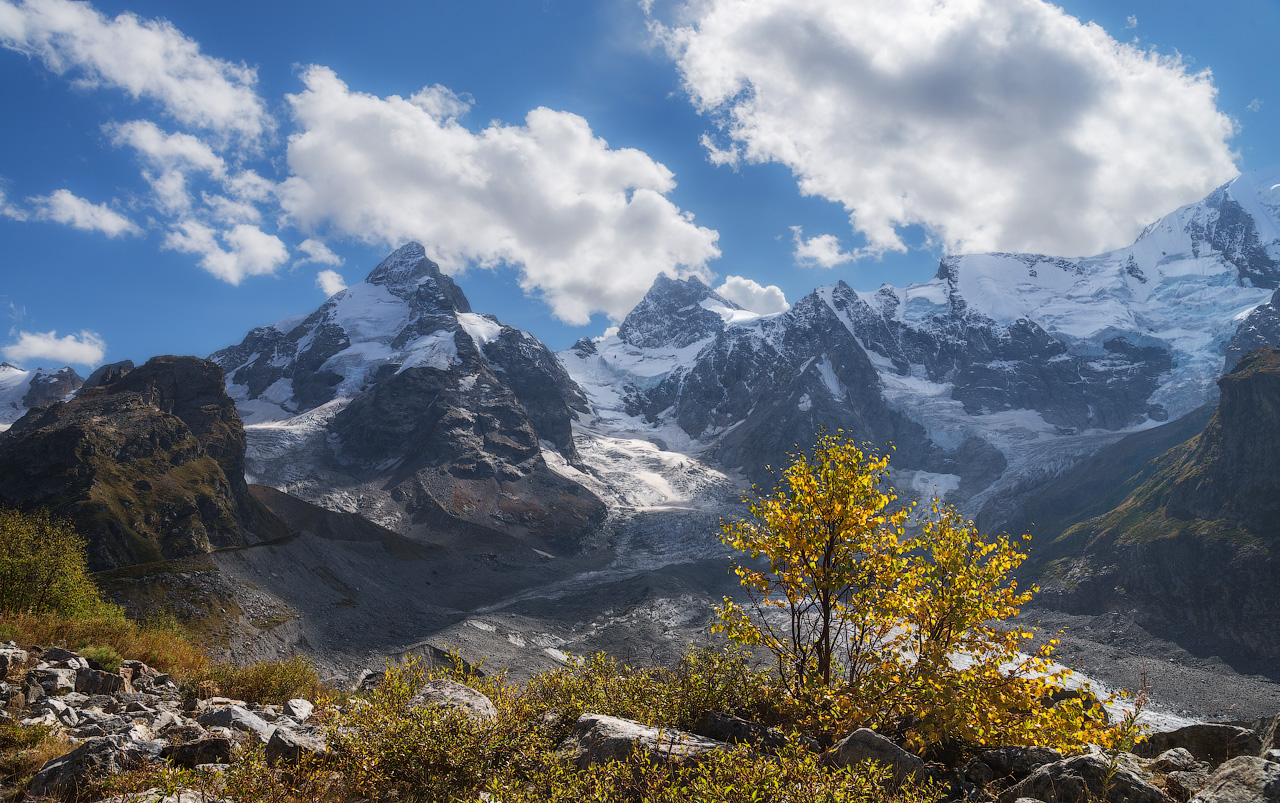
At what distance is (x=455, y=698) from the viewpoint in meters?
12.0

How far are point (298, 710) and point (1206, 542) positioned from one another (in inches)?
6698

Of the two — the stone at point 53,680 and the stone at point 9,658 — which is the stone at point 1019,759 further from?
the stone at point 9,658

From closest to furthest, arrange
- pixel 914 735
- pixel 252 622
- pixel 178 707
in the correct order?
pixel 914 735 < pixel 178 707 < pixel 252 622

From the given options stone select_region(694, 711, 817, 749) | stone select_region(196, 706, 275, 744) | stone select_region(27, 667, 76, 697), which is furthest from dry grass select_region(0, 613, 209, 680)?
stone select_region(694, 711, 817, 749)

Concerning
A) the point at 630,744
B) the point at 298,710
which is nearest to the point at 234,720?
the point at 298,710

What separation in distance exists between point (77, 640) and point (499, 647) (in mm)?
71504

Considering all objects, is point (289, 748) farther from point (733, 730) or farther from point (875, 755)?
point (875, 755)

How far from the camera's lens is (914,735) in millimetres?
9555

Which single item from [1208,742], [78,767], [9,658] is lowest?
[78,767]

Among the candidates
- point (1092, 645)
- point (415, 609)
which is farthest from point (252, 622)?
point (1092, 645)

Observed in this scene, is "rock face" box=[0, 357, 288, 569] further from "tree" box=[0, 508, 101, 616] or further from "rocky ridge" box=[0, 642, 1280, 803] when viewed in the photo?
"rocky ridge" box=[0, 642, 1280, 803]

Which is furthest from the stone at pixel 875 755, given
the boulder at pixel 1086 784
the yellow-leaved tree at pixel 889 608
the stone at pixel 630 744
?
the stone at pixel 630 744

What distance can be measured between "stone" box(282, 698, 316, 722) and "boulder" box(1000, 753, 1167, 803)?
1470cm

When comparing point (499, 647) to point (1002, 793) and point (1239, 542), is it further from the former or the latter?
point (1239, 542)
